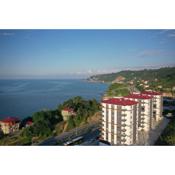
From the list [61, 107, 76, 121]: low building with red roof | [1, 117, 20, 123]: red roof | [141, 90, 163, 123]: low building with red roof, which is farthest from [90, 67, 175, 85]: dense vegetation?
[1, 117, 20, 123]: red roof

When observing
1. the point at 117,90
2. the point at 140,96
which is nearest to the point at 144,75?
the point at 140,96

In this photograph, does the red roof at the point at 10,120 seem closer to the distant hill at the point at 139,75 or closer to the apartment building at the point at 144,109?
the distant hill at the point at 139,75

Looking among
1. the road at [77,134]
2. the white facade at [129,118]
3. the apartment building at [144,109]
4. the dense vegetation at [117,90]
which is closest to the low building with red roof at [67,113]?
the road at [77,134]

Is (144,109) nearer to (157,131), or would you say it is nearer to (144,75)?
(157,131)
